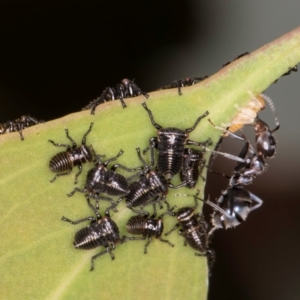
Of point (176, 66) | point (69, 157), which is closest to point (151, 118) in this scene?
point (69, 157)

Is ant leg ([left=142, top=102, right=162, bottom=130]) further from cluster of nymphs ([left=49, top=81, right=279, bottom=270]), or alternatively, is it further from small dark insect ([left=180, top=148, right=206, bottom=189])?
small dark insect ([left=180, top=148, right=206, bottom=189])

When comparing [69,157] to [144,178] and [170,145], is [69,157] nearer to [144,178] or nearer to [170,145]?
[144,178]

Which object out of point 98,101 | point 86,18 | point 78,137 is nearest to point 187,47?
point 86,18

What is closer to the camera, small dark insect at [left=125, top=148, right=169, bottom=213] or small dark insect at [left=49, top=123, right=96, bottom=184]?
small dark insect at [left=49, top=123, right=96, bottom=184]

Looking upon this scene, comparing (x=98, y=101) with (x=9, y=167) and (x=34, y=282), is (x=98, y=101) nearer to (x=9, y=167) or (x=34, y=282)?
(x=9, y=167)

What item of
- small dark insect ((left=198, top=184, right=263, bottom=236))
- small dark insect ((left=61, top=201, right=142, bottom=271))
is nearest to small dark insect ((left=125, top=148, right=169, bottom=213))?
small dark insect ((left=61, top=201, right=142, bottom=271))

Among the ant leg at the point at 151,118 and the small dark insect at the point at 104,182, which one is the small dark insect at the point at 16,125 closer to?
the small dark insect at the point at 104,182

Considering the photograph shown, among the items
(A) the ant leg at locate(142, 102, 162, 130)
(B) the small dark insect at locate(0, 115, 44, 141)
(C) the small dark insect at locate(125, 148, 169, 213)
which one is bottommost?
(C) the small dark insect at locate(125, 148, 169, 213)
